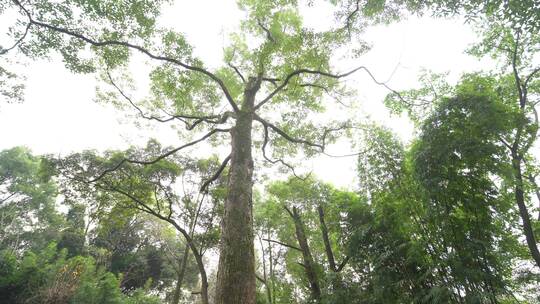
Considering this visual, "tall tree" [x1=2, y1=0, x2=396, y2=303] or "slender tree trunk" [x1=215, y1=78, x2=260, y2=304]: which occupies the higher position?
"tall tree" [x1=2, y1=0, x2=396, y2=303]

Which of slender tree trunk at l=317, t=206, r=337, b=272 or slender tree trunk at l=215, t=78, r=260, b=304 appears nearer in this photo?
slender tree trunk at l=215, t=78, r=260, b=304

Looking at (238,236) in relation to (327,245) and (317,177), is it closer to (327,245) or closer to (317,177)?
(327,245)

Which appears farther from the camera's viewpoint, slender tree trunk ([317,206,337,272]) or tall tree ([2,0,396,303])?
slender tree trunk ([317,206,337,272])

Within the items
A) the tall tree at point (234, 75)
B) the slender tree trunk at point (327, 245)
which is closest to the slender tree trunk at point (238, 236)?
the tall tree at point (234, 75)

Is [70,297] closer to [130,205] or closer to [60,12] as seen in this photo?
[130,205]

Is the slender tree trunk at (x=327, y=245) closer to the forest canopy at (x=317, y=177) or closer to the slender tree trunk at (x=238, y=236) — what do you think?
the forest canopy at (x=317, y=177)

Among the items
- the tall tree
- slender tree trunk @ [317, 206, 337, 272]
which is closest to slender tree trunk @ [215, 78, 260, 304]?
the tall tree

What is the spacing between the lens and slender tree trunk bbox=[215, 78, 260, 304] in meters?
2.78

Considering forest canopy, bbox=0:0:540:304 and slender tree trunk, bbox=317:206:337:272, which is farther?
slender tree trunk, bbox=317:206:337:272

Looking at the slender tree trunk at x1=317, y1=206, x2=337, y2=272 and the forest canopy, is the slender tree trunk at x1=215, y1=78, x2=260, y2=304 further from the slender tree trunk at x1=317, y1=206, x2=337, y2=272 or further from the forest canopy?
the slender tree trunk at x1=317, y1=206, x2=337, y2=272

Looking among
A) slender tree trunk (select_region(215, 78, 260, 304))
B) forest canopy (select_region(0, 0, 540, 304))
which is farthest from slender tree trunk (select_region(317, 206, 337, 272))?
slender tree trunk (select_region(215, 78, 260, 304))

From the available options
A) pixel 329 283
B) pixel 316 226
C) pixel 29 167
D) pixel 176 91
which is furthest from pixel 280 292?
pixel 29 167

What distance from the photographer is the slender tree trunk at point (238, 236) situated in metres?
2.78

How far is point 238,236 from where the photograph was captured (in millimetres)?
3191
